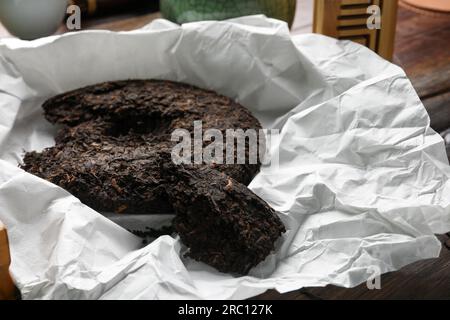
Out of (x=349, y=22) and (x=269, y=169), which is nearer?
(x=269, y=169)

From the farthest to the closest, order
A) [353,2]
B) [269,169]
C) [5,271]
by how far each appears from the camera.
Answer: [353,2] → [269,169] → [5,271]

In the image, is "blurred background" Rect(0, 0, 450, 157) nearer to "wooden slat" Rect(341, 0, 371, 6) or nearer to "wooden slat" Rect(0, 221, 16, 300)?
"wooden slat" Rect(341, 0, 371, 6)

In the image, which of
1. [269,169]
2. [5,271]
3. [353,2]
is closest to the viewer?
[5,271]

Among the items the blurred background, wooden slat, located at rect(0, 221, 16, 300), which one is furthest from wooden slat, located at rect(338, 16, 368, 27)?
wooden slat, located at rect(0, 221, 16, 300)

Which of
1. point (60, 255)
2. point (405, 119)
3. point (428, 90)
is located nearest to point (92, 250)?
point (60, 255)

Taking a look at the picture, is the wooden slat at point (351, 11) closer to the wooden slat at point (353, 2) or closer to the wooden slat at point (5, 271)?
the wooden slat at point (353, 2)

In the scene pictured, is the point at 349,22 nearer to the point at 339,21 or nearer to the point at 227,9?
the point at 339,21

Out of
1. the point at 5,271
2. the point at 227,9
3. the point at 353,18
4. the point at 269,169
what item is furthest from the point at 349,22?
the point at 5,271

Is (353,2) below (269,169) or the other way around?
the other way around
